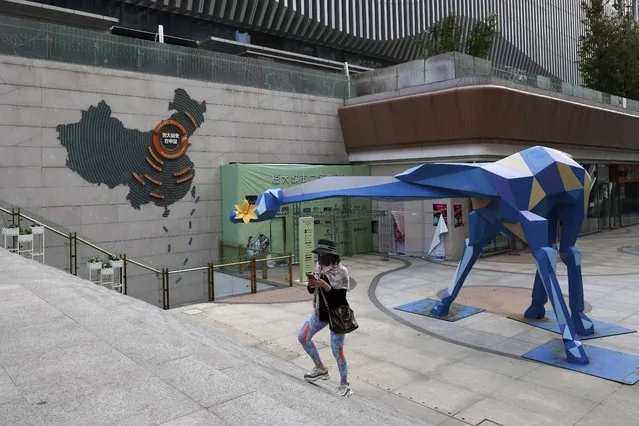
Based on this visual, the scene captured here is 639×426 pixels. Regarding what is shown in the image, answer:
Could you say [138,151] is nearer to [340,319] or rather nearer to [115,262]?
[115,262]

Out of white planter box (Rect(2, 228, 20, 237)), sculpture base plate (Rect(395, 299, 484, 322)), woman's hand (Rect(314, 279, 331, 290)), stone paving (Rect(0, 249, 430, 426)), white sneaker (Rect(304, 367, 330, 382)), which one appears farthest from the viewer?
white planter box (Rect(2, 228, 20, 237))

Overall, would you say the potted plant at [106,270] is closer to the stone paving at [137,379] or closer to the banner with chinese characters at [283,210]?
the banner with chinese characters at [283,210]

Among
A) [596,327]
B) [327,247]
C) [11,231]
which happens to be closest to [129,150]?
[11,231]

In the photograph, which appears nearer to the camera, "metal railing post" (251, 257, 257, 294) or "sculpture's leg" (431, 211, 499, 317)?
"sculpture's leg" (431, 211, 499, 317)

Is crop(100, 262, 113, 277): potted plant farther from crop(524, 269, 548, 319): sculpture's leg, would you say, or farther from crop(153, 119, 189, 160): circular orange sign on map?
crop(524, 269, 548, 319): sculpture's leg

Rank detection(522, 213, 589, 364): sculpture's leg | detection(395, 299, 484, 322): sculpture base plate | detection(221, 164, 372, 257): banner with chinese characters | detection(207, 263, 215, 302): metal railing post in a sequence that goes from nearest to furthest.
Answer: detection(522, 213, 589, 364): sculpture's leg, detection(395, 299, 484, 322): sculpture base plate, detection(207, 263, 215, 302): metal railing post, detection(221, 164, 372, 257): banner with chinese characters

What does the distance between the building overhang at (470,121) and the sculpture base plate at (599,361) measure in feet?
35.3

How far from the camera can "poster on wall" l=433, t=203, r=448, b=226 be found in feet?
62.3

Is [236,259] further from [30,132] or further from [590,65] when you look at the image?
[590,65]

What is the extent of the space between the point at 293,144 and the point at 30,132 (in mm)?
9516

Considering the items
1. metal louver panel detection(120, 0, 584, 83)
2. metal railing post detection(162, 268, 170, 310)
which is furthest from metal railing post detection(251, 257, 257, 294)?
metal louver panel detection(120, 0, 584, 83)

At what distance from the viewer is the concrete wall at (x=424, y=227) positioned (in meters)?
18.9

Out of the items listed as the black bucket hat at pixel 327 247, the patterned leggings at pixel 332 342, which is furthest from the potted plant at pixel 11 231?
the black bucket hat at pixel 327 247

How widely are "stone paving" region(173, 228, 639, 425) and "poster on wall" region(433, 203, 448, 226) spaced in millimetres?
A: 4521
